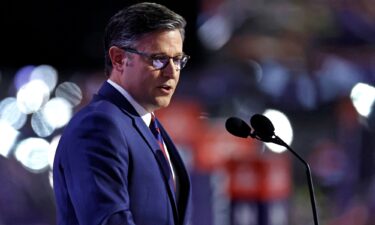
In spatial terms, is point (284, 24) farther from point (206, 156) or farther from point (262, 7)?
point (206, 156)

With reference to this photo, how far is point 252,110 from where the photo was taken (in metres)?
6.08

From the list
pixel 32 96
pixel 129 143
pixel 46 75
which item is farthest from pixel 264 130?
pixel 46 75

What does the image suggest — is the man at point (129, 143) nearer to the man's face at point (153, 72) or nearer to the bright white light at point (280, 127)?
the man's face at point (153, 72)

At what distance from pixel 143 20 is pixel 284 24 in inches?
176

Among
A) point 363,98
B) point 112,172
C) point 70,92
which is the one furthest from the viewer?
point 70,92

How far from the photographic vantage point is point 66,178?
1841 mm

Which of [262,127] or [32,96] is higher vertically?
[262,127]

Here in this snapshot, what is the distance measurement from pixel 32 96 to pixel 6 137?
812 mm

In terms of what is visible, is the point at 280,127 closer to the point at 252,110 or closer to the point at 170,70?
the point at 252,110

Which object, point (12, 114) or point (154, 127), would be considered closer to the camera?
point (154, 127)

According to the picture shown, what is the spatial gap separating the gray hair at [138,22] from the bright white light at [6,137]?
13.1 ft

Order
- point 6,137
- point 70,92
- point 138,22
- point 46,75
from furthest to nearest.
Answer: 1. point 46,75
2. point 70,92
3. point 6,137
4. point 138,22

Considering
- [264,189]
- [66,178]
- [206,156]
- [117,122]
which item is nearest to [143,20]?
[117,122]

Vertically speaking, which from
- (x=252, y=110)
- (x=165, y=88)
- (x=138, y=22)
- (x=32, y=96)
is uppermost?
(x=138, y=22)
